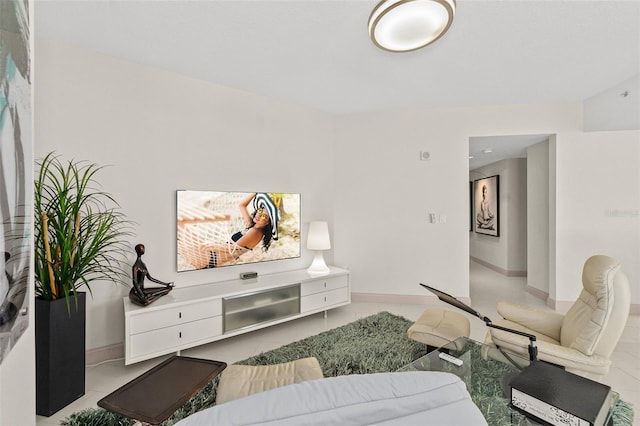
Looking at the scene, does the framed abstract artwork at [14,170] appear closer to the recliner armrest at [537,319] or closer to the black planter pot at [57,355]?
the black planter pot at [57,355]

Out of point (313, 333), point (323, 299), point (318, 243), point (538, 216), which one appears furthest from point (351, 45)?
point (538, 216)

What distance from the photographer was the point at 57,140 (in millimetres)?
2461

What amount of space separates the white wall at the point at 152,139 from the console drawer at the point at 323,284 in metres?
0.52

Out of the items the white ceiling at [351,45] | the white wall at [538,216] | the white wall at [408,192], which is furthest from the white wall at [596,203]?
the white ceiling at [351,45]

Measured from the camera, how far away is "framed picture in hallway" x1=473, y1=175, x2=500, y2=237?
6488mm

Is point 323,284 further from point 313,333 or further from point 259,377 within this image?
point 259,377

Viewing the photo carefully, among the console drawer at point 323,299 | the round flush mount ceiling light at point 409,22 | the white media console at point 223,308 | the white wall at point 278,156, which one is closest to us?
the round flush mount ceiling light at point 409,22

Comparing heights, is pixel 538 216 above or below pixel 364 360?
above

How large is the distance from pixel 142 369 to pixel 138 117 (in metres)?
2.22

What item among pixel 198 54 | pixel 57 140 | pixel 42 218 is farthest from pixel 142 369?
pixel 198 54

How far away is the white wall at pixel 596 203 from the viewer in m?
3.77

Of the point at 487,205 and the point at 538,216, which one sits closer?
the point at 538,216

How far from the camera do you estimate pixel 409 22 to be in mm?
1904

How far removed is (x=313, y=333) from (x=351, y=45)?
2.80 metres
